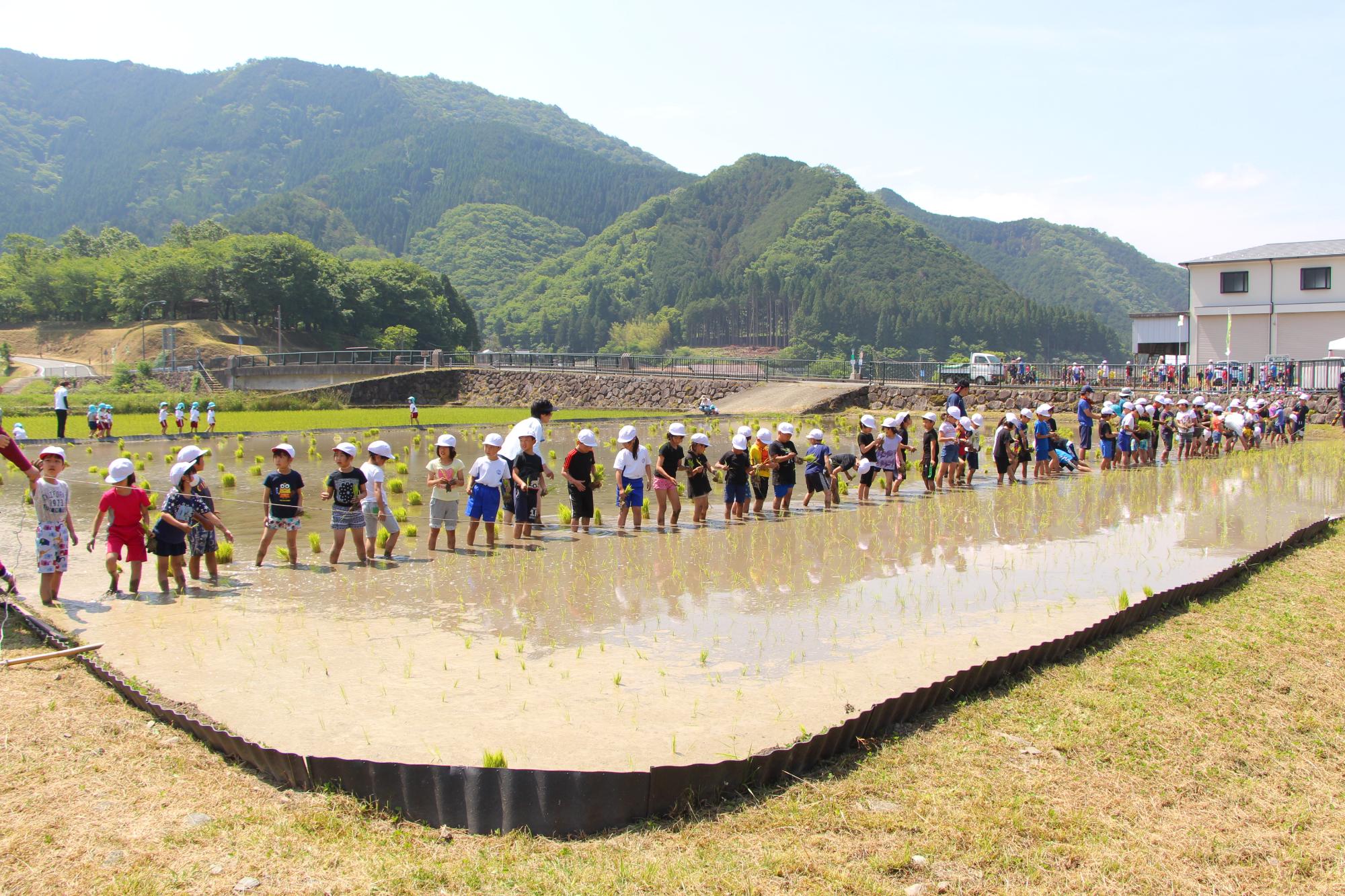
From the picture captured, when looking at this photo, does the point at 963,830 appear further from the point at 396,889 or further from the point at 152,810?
the point at 152,810

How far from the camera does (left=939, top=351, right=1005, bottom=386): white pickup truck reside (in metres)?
45.2

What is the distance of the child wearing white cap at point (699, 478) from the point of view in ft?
46.5

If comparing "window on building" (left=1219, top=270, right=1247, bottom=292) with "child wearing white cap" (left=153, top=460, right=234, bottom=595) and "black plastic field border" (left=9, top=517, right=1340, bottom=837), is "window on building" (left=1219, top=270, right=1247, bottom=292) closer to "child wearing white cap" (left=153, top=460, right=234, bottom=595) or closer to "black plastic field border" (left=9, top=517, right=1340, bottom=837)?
"child wearing white cap" (left=153, top=460, right=234, bottom=595)

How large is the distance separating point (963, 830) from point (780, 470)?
10368 millimetres

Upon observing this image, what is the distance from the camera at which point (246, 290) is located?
292ft

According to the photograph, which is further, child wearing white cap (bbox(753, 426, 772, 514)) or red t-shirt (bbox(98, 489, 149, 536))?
child wearing white cap (bbox(753, 426, 772, 514))

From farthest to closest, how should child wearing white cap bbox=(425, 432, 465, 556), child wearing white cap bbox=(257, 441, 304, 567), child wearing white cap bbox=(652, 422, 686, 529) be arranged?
child wearing white cap bbox=(652, 422, 686, 529)
child wearing white cap bbox=(425, 432, 465, 556)
child wearing white cap bbox=(257, 441, 304, 567)

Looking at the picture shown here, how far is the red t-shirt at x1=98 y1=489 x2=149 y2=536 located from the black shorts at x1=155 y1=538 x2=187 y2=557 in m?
0.22

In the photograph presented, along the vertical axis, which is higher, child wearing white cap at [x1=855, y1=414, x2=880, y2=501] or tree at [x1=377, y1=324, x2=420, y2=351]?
tree at [x1=377, y1=324, x2=420, y2=351]

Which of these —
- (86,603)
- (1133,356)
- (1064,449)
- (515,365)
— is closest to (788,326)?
(515,365)

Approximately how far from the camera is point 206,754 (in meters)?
6.31

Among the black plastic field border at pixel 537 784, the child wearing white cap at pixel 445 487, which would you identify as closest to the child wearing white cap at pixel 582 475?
the child wearing white cap at pixel 445 487

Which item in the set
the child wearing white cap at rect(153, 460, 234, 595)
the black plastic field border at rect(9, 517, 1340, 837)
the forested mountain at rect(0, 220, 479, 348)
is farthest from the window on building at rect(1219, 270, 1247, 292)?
the forested mountain at rect(0, 220, 479, 348)

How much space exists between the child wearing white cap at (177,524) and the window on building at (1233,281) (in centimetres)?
4792
